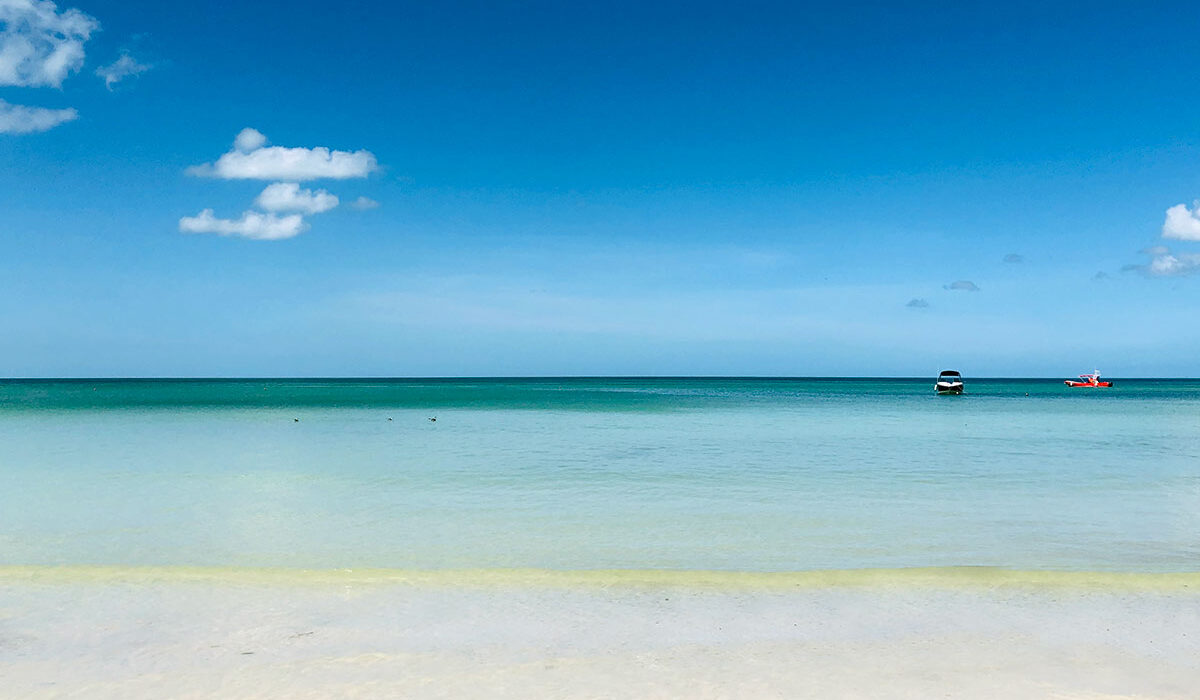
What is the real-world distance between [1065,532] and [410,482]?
12.5m

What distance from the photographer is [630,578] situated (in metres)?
9.06

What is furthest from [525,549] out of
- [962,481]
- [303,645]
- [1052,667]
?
[962,481]

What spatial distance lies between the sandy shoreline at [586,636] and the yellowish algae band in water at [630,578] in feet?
0.17

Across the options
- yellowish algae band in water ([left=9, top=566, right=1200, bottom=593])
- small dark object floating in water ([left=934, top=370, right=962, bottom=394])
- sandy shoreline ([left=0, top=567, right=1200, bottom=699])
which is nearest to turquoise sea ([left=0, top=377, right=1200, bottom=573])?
yellowish algae band in water ([left=9, top=566, right=1200, bottom=593])

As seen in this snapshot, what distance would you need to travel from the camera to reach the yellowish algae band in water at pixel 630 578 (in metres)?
8.79

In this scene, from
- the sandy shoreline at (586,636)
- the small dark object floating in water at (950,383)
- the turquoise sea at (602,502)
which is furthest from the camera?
the small dark object floating in water at (950,383)

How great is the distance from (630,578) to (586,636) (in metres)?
2.10

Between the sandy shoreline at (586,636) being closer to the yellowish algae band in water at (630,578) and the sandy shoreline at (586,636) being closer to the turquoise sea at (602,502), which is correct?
the yellowish algae band in water at (630,578)

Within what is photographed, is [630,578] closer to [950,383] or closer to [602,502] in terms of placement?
[602,502]

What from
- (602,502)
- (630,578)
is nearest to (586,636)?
(630,578)

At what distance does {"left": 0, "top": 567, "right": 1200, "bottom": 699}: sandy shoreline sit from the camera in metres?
5.84

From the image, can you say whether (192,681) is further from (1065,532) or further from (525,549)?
(1065,532)

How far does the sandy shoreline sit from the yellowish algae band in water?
0.05 m

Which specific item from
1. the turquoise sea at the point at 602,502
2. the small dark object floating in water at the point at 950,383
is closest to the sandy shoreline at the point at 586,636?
the turquoise sea at the point at 602,502
